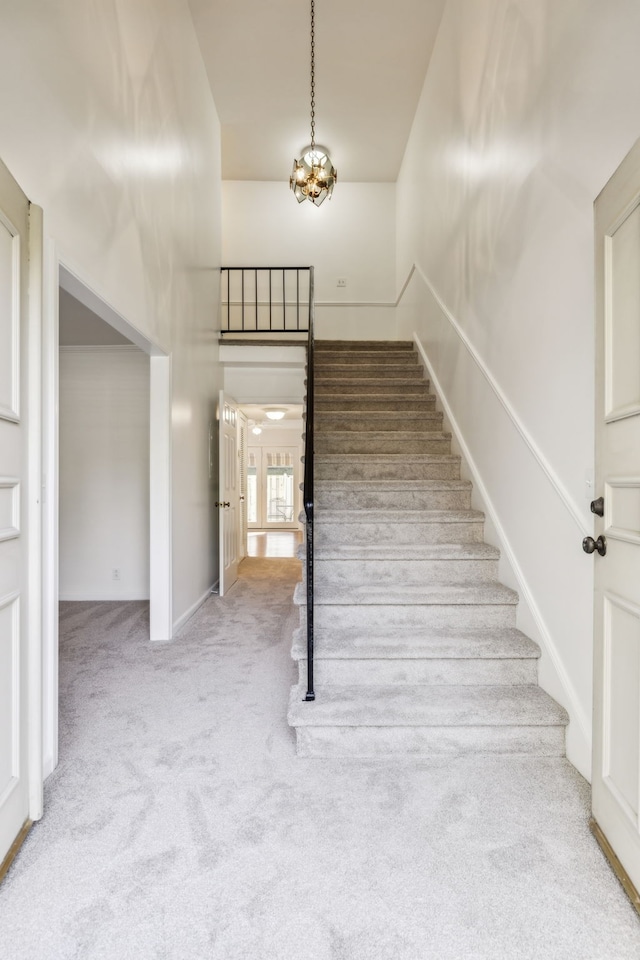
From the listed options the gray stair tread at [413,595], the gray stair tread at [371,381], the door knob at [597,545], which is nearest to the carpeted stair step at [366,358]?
the gray stair tread at [371,381]

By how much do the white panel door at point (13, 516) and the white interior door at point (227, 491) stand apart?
10.9 feet

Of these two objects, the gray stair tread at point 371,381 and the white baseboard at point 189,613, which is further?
the gray stair tread at point 371,381

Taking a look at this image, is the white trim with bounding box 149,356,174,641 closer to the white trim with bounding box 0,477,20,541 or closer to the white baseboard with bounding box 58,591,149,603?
the white baseboard with bounding box 58,591,149,603

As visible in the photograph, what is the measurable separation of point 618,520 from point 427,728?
3.87 ft

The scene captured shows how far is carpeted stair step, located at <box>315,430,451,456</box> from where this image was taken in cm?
403

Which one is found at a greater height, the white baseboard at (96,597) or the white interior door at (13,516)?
the white interior door at (13,516)

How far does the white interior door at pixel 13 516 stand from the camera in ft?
5.08

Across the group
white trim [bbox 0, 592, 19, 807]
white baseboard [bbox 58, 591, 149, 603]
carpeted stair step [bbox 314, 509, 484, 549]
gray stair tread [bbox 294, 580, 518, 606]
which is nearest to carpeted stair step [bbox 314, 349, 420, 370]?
carpeted stair step [bbox 314, 509, 484, 549]

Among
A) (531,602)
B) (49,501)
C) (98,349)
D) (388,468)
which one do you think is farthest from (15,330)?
(98,349)

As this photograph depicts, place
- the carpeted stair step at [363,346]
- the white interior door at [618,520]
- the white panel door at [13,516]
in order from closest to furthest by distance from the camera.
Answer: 1. the white interior door at [618,520]
2. the white panel door at [13,516]
3. the carpeted stair step at [363,346]

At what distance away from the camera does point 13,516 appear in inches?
64.9

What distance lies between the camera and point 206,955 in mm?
1245

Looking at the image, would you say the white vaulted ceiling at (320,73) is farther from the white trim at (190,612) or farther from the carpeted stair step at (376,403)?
the white trim at (190,612)

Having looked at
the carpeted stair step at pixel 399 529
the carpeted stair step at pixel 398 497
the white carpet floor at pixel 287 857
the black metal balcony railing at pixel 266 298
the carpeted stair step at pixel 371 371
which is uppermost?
the black metal balcony railing at pixel 266 298
